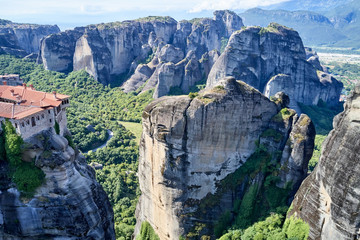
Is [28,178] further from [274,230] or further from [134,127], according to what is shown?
[134,127]

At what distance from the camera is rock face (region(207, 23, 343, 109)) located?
73.2 meters

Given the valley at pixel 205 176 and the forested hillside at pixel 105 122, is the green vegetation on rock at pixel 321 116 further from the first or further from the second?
the forested hillside at pixel 105 122

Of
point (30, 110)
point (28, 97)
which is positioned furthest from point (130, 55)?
point (30, 110)

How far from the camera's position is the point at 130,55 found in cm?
11262

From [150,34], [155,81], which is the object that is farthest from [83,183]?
[150,34]

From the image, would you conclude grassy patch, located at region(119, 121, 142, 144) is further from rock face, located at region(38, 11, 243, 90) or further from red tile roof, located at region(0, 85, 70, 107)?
red tile roof, located at region(0, 85, 70, 107)

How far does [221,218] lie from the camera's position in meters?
32.4

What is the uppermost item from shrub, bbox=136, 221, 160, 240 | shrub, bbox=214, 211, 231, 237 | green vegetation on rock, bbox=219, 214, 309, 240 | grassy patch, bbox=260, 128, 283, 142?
grassy patch, bbox=260, 128, 283, 142

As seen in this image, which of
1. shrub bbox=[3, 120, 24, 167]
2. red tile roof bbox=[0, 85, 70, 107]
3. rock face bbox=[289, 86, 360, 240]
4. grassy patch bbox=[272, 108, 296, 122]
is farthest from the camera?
grassy patch bbox=[272, 108, 296, 122]

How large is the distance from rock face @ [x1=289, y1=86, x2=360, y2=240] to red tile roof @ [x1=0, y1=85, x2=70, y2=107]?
2399cm

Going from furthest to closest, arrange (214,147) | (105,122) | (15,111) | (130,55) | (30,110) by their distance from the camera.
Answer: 1. (130,55)
2. (105,122)
3. (214,147)
4. (30,110)
5. (15,111)

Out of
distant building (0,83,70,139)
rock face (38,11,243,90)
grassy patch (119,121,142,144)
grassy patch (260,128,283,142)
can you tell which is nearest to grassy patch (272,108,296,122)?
grassy patch (260,128,283,142)

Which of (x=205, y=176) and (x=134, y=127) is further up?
(x=205, y=176)

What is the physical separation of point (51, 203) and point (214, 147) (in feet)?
53.1
